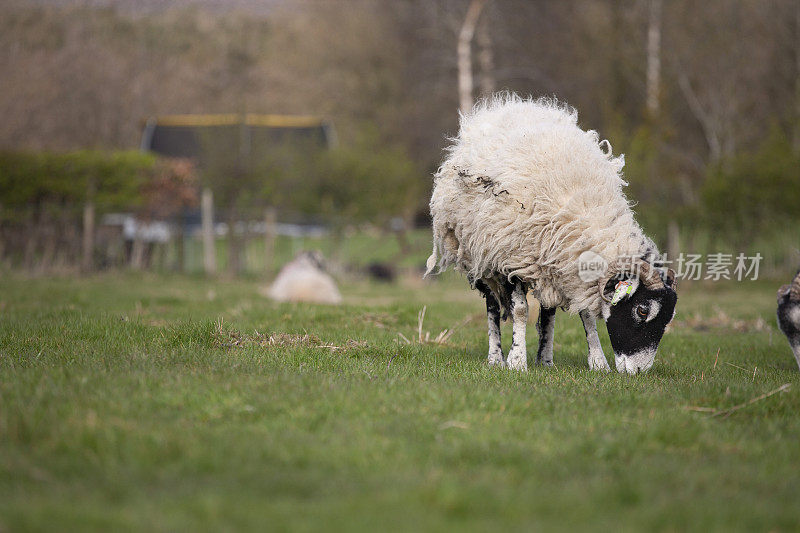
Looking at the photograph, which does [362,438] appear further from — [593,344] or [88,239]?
[88,239]

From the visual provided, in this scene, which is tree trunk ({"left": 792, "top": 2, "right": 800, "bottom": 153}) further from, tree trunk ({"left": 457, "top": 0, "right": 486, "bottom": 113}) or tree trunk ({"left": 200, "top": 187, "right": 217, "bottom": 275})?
tree trunk ({"left": 200, "top": 187, "right": 217, "bottom": 275})

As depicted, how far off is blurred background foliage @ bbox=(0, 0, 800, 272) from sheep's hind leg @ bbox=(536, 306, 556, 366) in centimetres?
1107

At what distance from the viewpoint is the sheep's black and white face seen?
6.52m

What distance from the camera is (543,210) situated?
674 centimetres

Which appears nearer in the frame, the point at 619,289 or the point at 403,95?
the point at 619,289

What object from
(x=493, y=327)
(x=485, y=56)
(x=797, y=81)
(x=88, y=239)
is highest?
(x=485, y=56)

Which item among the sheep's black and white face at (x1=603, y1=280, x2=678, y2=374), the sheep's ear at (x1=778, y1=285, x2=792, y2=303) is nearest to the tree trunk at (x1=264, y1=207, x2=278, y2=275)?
the sheep's black and white face at (x1=603, y1=280, x2=678, y2=374)

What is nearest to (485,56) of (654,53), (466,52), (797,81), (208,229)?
(466,52)

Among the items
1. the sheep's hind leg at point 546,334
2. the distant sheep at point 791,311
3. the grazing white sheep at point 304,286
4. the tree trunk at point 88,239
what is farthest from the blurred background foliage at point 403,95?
the distant sheep at point 791,311

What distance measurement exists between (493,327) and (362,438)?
3.20 meters

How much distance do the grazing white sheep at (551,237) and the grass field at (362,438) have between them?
1.56 ft

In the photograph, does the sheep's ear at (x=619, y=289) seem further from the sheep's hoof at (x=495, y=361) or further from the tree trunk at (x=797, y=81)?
the tree trunk at (x=797, y=81)

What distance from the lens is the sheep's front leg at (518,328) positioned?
688cm

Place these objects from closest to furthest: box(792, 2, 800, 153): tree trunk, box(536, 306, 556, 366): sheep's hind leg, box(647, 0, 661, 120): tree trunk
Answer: box(536, 306, 556, 366): sheep's hind leg, box(792, 2, 800, 153): tree trunk, box(647, 0, 661, 120): tree trunk
